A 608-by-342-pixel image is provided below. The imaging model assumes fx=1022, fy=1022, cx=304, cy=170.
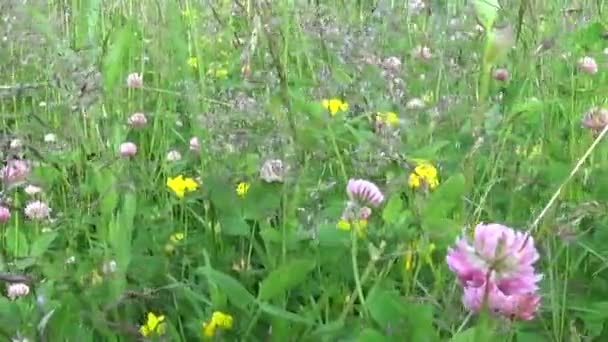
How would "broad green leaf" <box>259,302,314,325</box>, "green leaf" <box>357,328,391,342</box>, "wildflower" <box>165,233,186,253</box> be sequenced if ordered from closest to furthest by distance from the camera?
"green leaf" <box>357,328,391,342</box>, "broad green leaf" <box>259,302,314,325</box>, "wildflower" <box>165,233,186,253</box>

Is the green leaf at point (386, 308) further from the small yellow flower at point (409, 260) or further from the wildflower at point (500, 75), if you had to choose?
the wildflower at point (500, 75)

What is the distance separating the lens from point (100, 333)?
1.28 metres

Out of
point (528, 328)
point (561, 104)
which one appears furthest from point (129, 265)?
point (561, 104)

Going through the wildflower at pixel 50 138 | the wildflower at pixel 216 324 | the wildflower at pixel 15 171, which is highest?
the wildflower at pixel 15 171

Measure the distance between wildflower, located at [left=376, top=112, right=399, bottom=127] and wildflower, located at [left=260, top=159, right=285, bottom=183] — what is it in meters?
0.26

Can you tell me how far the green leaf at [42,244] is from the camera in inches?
55.4

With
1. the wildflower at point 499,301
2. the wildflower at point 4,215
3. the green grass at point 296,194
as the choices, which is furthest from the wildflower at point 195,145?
the wildflower at point 499,301

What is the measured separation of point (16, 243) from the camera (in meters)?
1.43

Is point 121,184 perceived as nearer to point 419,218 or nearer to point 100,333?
point 100,333

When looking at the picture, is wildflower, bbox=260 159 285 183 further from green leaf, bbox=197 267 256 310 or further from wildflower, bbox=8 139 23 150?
wildflower, bbox=8 139 23 150

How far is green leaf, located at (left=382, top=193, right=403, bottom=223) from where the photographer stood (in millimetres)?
1357

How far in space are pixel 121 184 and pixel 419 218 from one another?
442mm

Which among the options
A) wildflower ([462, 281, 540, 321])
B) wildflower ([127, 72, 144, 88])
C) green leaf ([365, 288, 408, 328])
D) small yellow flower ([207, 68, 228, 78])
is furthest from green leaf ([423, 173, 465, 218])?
small yellow flower ([207, 68, 228, 78])

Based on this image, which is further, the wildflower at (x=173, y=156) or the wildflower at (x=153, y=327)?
the wildflower at (x=173, y=156)
